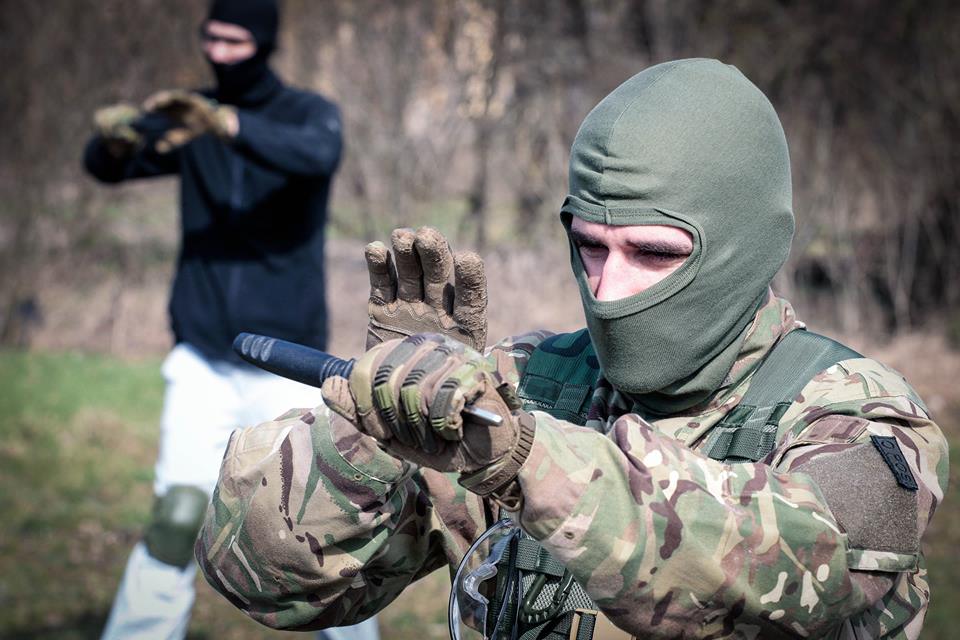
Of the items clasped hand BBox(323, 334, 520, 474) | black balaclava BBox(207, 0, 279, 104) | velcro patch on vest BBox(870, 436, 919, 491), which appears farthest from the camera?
black balaclava BBox(207, 0, 279, 104)

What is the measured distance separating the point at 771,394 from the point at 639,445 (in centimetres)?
44

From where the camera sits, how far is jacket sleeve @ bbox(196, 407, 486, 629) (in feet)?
5.67

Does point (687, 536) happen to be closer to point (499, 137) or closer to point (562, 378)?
point (562, 378)

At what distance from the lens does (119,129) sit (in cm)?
461

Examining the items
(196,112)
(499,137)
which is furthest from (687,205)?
(499,137)

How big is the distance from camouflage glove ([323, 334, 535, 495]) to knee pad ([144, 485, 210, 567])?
232 cm

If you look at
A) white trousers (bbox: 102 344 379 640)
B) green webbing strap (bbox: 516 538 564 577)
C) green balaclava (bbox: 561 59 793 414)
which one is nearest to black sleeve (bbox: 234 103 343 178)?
white trousers (bbox: 102 344 379 640)

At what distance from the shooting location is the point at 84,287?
9.93 meters

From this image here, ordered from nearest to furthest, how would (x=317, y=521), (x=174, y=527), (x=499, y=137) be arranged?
(x=317, y=521) → (x=174, y=527) → (x=499, y=137)

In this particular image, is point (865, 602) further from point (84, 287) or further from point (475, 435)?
point (84, 287)

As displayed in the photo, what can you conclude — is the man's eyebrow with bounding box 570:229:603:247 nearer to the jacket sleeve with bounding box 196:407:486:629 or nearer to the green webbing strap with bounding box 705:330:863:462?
the green webbing strap with bounding box 705:330:863:462

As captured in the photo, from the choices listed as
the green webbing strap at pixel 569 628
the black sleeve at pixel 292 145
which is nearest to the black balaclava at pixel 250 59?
the black sleeve at pixel 292 145

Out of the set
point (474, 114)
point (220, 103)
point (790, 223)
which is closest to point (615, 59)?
point (474, 114)

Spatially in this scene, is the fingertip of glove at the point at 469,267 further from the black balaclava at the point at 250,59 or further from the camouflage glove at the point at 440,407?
the black balaclava at the point at 250,59
